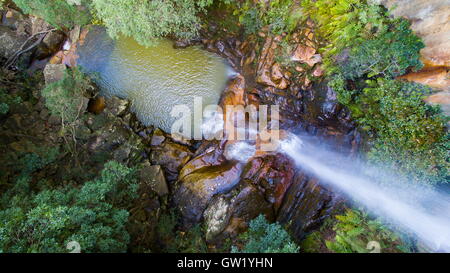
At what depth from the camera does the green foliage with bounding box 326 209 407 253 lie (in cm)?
612

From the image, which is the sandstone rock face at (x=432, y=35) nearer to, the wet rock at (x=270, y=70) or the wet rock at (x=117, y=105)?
the wet rock at (x=270, y=70)

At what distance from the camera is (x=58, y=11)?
1343cm

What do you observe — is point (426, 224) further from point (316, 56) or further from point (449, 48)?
point (316, 56)

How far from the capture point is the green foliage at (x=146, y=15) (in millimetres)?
10523

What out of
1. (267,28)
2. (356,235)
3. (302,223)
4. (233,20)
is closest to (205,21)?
(233,20)

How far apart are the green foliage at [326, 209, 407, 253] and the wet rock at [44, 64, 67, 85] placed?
51.8ft

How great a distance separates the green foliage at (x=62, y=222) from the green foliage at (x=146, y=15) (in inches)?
296

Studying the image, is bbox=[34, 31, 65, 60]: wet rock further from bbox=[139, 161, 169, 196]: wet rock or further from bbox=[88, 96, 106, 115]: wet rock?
bbox=[139, 161, 169, 196]: wet rock

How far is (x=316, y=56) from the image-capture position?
977 cm

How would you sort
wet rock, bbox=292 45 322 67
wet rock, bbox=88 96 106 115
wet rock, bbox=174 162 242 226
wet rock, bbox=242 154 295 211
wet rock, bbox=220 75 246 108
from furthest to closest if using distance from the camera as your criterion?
1. wet rock, bbox=88 96 106 115
2. wet rock, bbox=220 75 246 108
3. wet rock, bbox=292 45 322 67
4. wet rock, bbox=174 162 242 226
5. wet rock, bbox=242 154 295 211

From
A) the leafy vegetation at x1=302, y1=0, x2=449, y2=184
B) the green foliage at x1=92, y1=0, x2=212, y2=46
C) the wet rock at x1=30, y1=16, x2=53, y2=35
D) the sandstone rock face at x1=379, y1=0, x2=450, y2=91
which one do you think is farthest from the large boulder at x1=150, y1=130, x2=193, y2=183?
the wet rock at x1=30, y1=16, x2=53, y2=35

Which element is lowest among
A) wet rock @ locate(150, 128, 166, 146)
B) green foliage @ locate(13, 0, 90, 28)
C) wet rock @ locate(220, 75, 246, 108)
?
wet rock @ locate(150, 128, 166, 146)

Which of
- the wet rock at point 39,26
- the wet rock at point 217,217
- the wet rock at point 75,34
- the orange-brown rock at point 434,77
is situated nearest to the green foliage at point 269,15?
the orange-brown rock at point 434,77

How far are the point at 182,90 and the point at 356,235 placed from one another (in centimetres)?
1005
